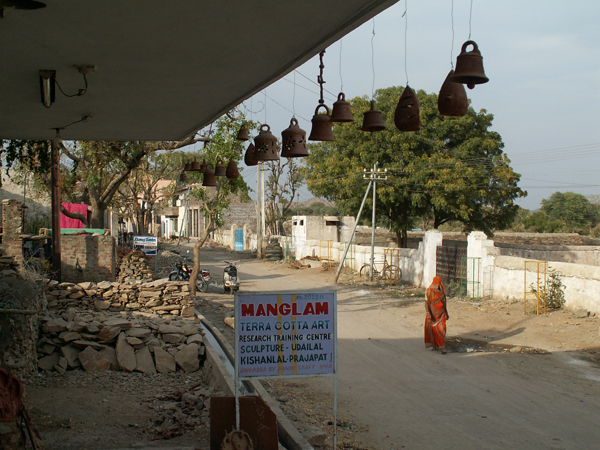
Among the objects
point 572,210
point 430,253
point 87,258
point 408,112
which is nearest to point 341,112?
point 408,112

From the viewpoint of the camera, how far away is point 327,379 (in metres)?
8.72

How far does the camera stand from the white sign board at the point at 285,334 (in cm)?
464

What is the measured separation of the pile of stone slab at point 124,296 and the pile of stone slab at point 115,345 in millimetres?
1526

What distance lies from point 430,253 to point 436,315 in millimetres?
9674

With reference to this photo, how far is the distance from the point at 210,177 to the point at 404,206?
22393 millimetres

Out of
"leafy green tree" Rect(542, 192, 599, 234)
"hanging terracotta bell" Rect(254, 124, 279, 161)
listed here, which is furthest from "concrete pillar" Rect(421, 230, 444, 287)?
"leafy green tree" Rect(542, 192, 599, 234)

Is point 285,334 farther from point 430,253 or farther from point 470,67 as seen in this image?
point 430,253

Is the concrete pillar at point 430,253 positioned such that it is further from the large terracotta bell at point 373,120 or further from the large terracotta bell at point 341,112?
the large terracotta bell at point 341,112

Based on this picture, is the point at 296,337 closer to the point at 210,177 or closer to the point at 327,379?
the point at 327,379

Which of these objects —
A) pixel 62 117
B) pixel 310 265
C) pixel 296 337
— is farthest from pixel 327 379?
pixel 310 265

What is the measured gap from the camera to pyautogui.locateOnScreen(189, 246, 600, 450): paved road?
606 centimetres

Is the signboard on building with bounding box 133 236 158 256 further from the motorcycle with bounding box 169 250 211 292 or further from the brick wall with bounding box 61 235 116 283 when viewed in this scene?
the brick wall with bounding box 61 235 116 283

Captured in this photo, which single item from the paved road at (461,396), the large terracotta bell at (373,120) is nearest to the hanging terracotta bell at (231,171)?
the paved road at (461,396)

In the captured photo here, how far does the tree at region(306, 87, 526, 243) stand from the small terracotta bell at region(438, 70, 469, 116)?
23696 millimetres
